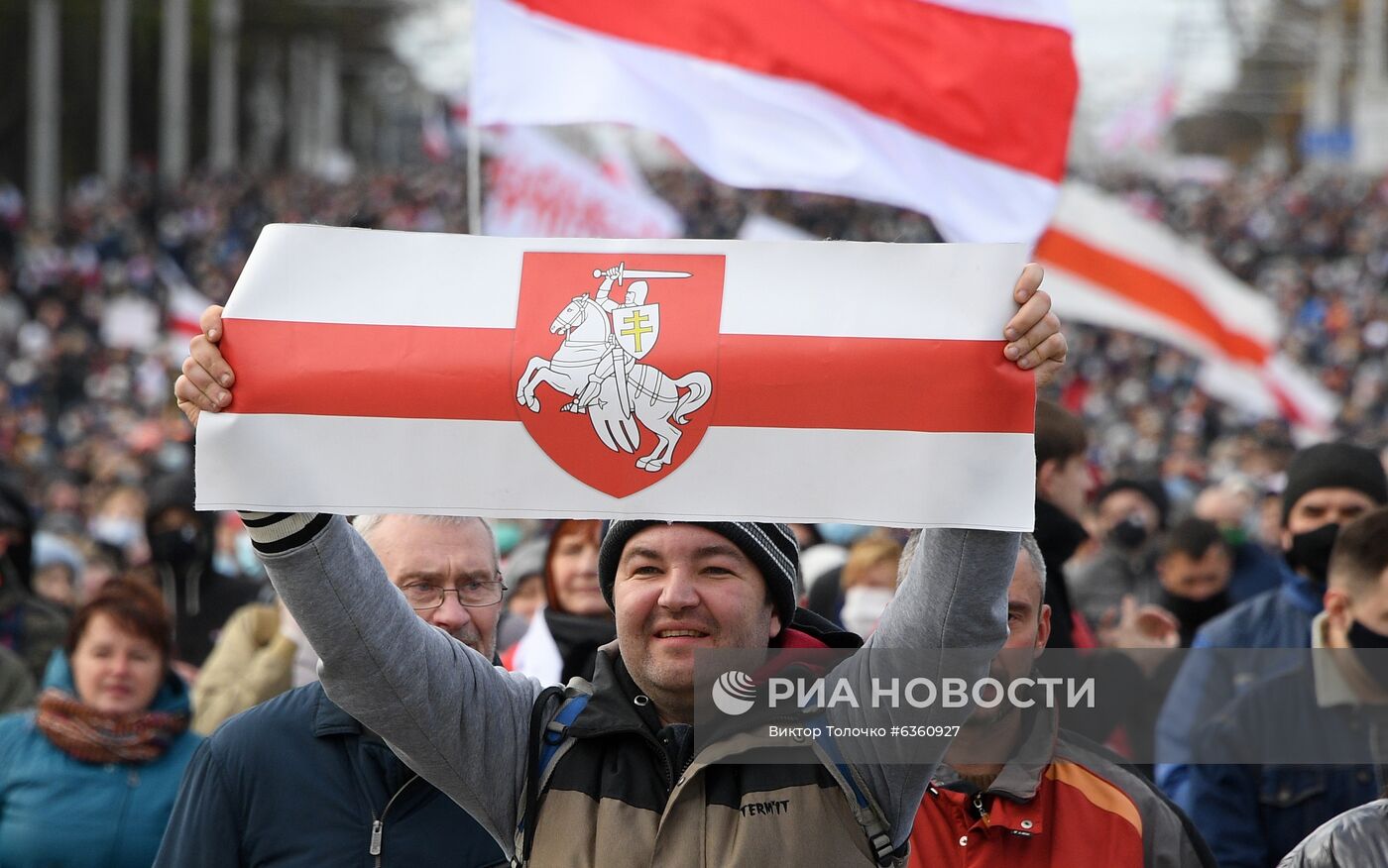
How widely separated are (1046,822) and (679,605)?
0.78 m

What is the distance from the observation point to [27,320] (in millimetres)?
28891

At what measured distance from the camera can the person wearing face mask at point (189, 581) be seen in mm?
6832

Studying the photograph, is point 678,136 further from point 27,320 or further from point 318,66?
point 318,66

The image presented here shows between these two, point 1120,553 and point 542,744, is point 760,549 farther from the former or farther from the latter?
point 1120,553

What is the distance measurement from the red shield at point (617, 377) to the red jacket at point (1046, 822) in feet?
2.75

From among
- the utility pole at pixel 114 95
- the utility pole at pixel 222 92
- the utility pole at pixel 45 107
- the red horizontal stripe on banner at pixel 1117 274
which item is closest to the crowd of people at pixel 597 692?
the red horizontal stripe on banner at pixel 1117 274

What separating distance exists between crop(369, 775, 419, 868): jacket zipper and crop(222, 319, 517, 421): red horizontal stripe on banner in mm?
790

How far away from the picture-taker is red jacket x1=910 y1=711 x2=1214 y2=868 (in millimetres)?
3174

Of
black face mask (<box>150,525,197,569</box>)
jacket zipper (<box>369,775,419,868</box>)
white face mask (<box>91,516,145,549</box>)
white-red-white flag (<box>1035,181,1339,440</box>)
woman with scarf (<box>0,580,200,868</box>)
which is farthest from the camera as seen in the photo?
white face mask (<box>91,516,145,549</box>)

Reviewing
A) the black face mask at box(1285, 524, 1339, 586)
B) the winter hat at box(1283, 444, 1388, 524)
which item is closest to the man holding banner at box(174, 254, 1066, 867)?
the black face mask at box(1285, 524, 1339, 586)

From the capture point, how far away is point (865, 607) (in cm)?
551

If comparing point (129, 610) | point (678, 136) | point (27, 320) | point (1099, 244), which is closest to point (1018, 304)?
point (129, 610)

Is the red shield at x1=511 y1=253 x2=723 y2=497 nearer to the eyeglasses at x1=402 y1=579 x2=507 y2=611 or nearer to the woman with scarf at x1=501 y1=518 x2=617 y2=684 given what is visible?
the eyeglasses at x1=402 y1=579 x2=507 y2=611

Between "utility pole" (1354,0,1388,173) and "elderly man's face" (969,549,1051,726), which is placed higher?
"utility pole" (1354,0,1388,173)
